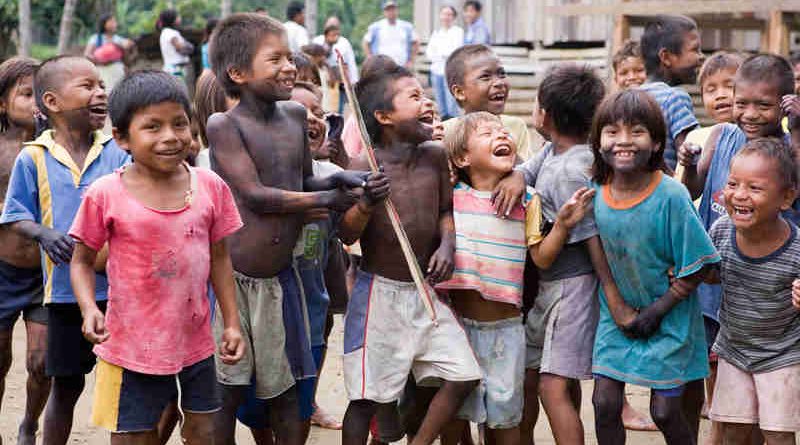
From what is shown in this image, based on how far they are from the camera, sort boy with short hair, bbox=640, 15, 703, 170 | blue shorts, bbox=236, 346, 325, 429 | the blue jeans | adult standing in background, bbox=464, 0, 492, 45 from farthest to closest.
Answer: adult standing in background, bbox=464, 0, 492, 45
the blue jeans
boy with short hair, bbox=640, 15, 703, 170
blue shorts, bbox=236, 346, 325, 429

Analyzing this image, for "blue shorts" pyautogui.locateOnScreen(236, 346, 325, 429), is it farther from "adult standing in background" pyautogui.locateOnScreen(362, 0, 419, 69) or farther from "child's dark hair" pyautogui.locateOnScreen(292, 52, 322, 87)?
"adult standing in background" pyautogui.locateOnScreen(362, 0, 419, 69)

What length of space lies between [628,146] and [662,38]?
188 centimetres

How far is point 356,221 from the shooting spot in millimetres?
3869

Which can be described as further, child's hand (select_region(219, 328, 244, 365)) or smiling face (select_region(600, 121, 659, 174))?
smiling face (select_region(600, 121, 659, 174))

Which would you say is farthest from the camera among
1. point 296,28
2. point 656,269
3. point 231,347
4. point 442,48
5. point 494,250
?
point 442,48

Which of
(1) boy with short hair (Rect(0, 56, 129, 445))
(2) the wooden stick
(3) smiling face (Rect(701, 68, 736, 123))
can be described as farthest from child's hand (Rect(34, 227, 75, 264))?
(3) smiling face (Rect(701, 68, 736, 123))

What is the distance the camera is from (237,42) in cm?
396

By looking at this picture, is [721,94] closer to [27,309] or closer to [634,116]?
[634,116]

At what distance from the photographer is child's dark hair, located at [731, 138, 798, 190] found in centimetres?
375

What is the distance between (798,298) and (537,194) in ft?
3.28

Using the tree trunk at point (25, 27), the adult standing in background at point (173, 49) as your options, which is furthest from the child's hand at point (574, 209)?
the tree trunk at point (25, 27)

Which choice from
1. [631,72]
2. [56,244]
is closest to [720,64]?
[631,72]

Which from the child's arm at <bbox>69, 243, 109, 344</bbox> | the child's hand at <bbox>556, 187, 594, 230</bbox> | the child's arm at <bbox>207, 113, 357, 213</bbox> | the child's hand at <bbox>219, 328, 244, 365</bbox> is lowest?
the child's hand at <bbox>219, 328, 244, 365</bbox>

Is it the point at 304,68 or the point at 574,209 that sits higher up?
the point at 304,68
